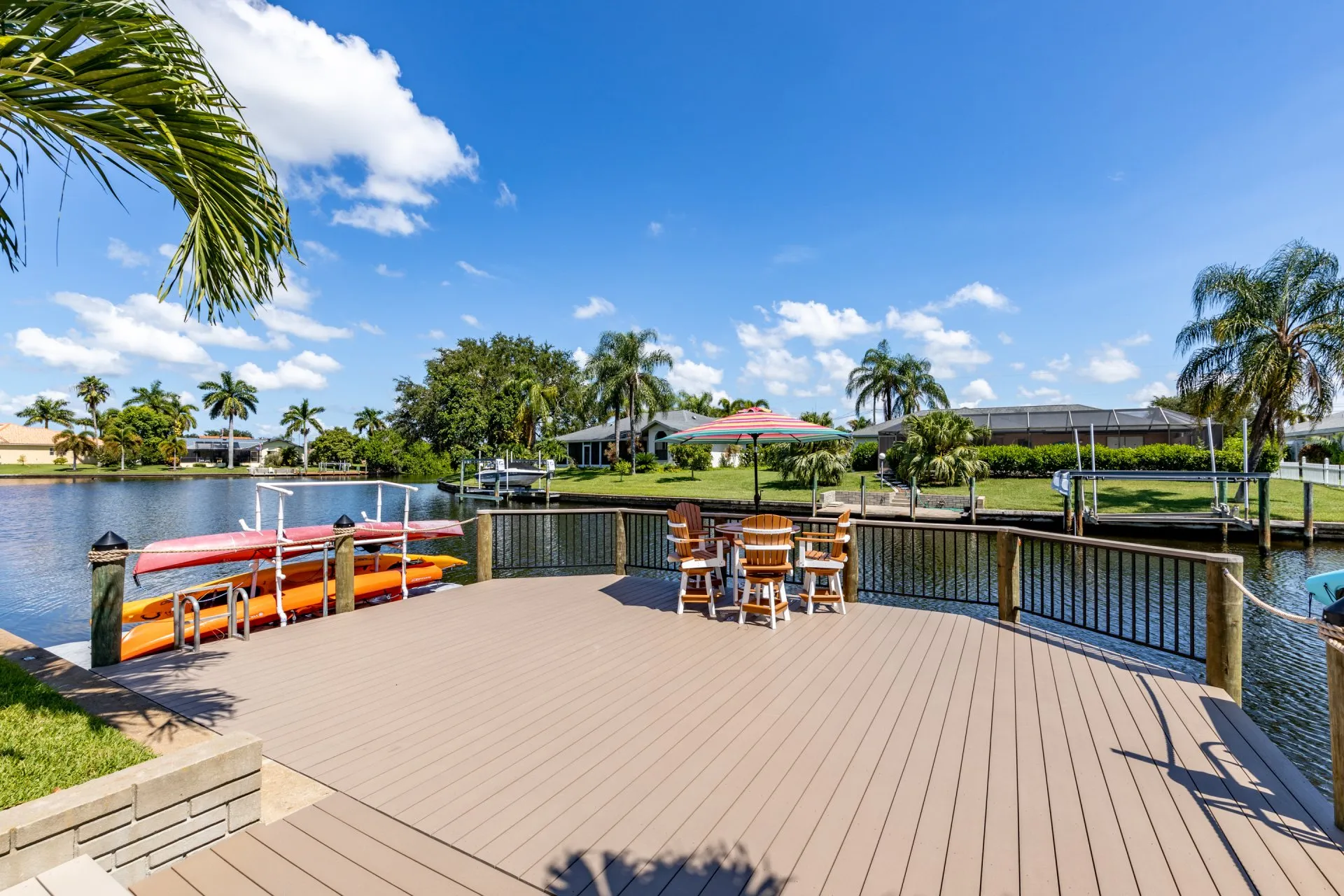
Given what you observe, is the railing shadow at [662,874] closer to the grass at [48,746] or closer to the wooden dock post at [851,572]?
the grass at [48,746]

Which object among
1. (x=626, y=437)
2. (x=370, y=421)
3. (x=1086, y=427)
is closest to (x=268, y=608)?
(x=626, y=437)

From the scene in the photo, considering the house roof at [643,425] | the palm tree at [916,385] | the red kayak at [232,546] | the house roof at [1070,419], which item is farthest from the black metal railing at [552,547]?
the palm tree at [916,385]

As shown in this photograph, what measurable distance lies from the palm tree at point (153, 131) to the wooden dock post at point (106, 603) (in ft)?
7.14

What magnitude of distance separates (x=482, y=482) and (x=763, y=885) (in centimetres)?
3164

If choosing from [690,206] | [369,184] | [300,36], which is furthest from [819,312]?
[300,36]

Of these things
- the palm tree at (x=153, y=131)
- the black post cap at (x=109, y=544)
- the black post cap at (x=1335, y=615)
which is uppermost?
the palm tree at (x=153, y=131)

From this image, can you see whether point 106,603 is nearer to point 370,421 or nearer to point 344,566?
point 344,566

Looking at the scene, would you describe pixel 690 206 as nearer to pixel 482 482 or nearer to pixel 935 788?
pixel 935 788

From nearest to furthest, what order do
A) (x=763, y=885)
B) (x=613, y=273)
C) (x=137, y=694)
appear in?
1. (x=763, y=885)
2. (x=137, y=694)
3. (x=613, y=273)

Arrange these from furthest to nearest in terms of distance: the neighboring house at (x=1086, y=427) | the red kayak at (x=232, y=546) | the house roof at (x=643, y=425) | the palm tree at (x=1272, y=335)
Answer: the house roof at (x=643, y=425)
the neighboring house at (x=1086, y=427)
the palm tree at (x=1272, y=335)
the red kayak at (x=232, y=546)

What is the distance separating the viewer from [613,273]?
24484 millimetres

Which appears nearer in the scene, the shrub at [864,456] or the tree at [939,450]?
the tree at [939,450]

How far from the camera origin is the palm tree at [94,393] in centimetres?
5547

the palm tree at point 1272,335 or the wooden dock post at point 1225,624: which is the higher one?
the palm tree at point 1272,335
